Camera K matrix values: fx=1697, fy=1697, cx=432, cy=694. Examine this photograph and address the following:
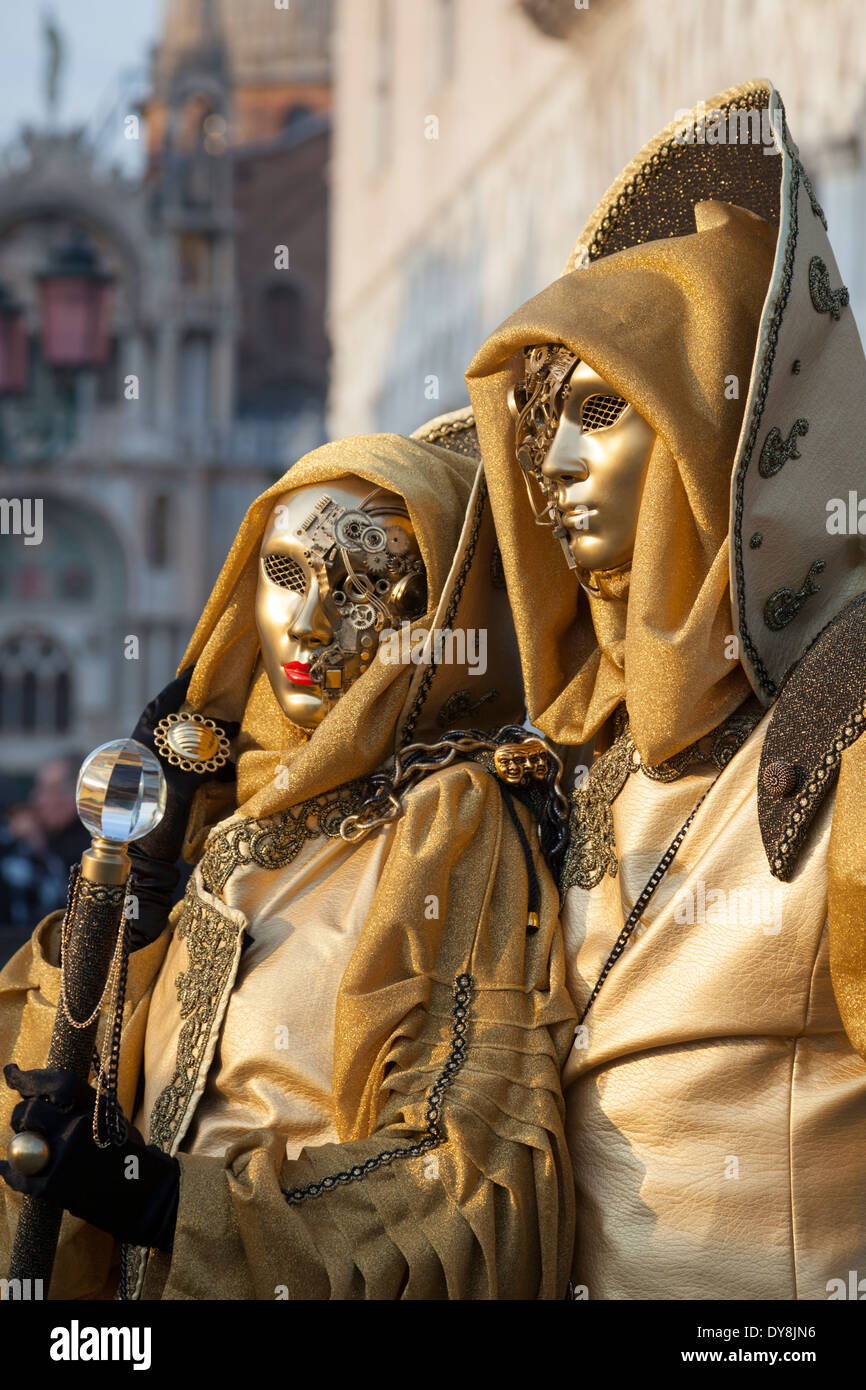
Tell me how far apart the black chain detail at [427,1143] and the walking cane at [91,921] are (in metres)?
0.39

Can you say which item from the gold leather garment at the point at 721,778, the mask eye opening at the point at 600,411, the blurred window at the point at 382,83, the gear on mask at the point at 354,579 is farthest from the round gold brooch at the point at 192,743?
the blurred window at the point at 382,83

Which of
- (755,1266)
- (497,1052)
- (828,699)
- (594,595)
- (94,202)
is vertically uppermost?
(94,202)

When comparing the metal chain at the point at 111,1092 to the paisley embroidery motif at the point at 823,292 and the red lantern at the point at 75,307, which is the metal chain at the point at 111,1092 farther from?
A: the red lantern at the point at 75,307

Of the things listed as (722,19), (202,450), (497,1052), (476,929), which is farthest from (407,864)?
(202,450)

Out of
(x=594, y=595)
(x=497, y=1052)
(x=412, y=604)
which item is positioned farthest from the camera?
(x=412, y=604)

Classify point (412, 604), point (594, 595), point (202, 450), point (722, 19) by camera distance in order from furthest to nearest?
point (202, 450)
point (722, 19)
point (412, 604)
point (594, 595)

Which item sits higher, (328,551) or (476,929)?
(328,551)

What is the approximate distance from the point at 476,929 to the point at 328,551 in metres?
0.78

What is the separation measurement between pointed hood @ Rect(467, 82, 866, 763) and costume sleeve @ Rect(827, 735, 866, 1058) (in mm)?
355

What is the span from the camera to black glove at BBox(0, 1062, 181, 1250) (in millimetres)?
2523

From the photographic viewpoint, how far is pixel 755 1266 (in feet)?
8.60

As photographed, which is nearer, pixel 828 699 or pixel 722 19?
pixel 828 699

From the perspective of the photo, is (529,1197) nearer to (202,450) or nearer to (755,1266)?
(755,1266)

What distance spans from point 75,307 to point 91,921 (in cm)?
1803
